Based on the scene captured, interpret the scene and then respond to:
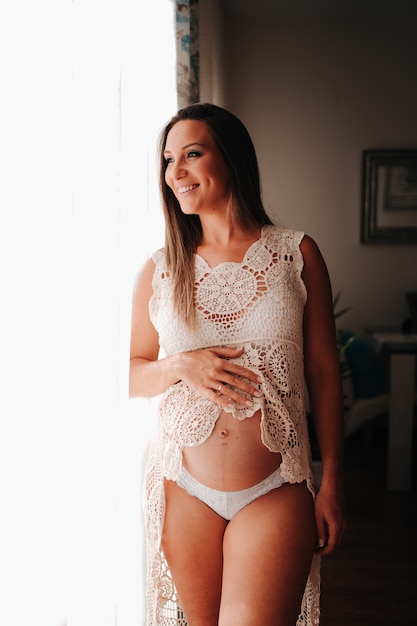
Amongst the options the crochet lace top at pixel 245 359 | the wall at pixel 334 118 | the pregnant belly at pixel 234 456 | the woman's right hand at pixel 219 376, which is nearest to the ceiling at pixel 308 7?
the wall at pixel 334 118

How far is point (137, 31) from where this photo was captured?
1294 mm

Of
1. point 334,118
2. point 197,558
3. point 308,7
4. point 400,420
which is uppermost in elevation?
point 308,7

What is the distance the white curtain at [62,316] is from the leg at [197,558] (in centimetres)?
18

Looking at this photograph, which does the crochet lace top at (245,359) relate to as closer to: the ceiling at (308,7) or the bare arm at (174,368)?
the bare arm at (174,368)

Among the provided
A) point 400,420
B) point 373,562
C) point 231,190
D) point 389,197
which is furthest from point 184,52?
point 389,197

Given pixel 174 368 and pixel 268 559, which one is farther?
pixel 174 368

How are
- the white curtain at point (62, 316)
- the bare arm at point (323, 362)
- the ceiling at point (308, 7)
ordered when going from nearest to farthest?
the white curtain at point (62, 316) < the bare arm at point (323, 362) < the ceiling at point (308, 7)

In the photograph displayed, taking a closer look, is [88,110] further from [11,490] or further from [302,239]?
[302,239]

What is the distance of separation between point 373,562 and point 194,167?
209 centimetres

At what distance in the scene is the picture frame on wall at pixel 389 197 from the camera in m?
4.41

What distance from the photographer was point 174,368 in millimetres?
1261

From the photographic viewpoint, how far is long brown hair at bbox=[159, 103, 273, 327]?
4.45 feet

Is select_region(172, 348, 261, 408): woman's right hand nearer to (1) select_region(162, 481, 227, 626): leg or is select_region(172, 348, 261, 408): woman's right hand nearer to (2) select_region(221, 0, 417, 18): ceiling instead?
(1) select_region(162, 481, 227, 626): leg

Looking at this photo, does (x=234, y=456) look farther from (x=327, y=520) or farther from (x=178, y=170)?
(x=178, y=170)
